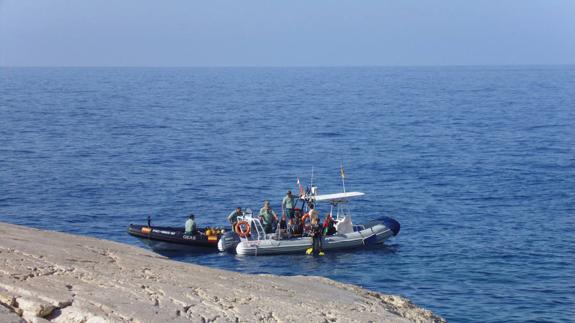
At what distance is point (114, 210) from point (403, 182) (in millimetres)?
17448

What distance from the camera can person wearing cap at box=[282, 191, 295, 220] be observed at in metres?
33.9

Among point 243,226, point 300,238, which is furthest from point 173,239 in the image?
point 300,238

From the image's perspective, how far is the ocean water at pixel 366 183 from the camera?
95.9 ft

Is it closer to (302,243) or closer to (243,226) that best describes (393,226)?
(302,243)

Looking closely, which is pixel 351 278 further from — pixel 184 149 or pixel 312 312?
pixel 184 149

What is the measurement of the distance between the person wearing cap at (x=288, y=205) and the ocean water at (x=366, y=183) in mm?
2149

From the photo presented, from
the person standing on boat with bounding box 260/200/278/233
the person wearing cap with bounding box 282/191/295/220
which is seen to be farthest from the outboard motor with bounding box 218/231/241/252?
the person wearing cap with bounding box 282/191/295/220

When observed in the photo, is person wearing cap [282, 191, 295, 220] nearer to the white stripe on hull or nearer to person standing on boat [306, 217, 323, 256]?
person standing on boat [306, 217, 323, 256]

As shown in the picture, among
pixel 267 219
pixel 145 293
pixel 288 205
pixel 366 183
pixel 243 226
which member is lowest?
pixel 366 183

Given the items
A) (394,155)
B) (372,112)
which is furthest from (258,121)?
(394,155)

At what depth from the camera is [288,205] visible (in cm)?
3409

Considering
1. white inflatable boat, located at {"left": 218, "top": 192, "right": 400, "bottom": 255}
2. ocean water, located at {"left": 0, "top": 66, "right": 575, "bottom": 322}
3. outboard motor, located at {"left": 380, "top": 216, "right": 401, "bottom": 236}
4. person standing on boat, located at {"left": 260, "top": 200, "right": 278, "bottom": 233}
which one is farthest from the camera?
outboard motor, located at {"left": 380, "top": 216, "right": 401, "bottom": 236}

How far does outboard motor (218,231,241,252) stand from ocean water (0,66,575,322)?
440mm

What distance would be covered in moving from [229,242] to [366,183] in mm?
18155
